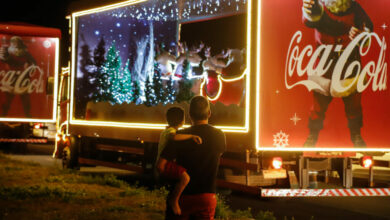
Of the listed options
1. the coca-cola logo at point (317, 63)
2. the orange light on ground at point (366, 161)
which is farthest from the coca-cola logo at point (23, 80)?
the orange light on ground at point (366, 161)

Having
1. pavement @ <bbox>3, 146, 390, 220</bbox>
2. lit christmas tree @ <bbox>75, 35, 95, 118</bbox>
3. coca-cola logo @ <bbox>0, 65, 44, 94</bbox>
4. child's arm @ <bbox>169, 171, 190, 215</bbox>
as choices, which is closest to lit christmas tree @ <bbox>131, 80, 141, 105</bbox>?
lit christmas tree @ <bbox>75, 35, 95, 118</bbox>

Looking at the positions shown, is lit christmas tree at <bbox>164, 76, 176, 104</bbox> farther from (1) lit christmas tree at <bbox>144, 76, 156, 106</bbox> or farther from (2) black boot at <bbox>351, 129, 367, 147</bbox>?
(2) black boot at <bbox>351, 129, 367, 147</bbox>

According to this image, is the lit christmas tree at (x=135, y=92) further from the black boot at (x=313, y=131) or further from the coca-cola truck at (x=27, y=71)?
the coca-cola truck at (x=27, y=71)

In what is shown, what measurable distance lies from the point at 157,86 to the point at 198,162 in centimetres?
666

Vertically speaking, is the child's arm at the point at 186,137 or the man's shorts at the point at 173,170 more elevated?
the child's arm at the point at 186,137

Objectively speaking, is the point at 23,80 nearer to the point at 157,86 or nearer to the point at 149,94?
the point at 149,94

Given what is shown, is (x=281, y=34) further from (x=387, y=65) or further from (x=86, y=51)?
(x=86, y=51)

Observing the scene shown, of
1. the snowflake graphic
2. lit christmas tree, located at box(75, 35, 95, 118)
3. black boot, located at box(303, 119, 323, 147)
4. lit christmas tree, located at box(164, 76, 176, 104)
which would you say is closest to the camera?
the snowflake graphic

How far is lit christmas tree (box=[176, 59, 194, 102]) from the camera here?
35.3 ft

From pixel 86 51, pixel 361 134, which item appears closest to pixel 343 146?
pixel 361 134

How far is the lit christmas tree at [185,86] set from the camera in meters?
10.8

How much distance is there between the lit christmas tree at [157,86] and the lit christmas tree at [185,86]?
513mm

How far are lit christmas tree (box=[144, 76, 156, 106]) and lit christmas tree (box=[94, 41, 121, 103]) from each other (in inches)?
45.0

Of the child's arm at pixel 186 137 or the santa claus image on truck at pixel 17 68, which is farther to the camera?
the santa claus image on truck at pixel 17 68
